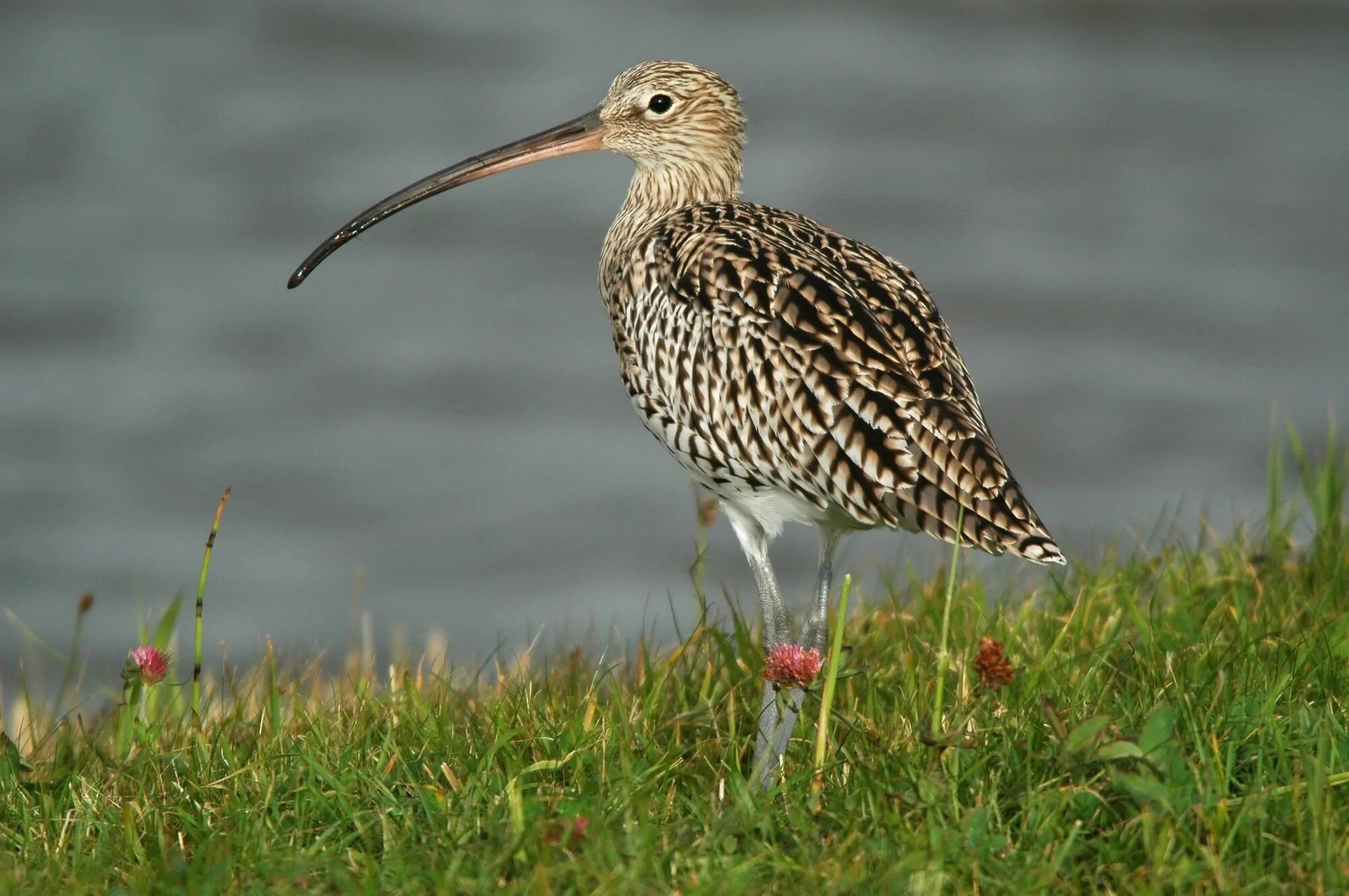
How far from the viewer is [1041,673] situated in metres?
4.66

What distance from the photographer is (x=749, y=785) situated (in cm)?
412

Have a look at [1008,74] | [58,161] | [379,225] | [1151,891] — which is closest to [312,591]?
[379,225]

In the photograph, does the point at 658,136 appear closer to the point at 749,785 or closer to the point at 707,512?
the point at 707,512

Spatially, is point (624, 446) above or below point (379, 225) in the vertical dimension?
below

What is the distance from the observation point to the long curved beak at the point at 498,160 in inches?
262

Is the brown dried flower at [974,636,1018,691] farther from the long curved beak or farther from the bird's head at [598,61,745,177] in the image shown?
the long curved beak

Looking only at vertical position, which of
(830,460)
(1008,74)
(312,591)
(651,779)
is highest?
(1008,74)

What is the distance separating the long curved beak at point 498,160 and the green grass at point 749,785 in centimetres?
191

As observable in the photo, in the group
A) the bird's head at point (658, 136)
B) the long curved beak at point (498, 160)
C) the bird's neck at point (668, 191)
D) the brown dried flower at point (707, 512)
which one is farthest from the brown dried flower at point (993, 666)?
the long curved beak at point (498, 160)

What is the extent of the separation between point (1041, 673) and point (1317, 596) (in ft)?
4.33

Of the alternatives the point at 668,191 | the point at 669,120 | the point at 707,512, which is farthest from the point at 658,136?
the point at 707,512

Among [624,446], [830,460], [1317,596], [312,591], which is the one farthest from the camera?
[624,446]

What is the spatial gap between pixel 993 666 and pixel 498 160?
10.7ft

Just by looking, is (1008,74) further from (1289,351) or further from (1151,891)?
(1151,891)
